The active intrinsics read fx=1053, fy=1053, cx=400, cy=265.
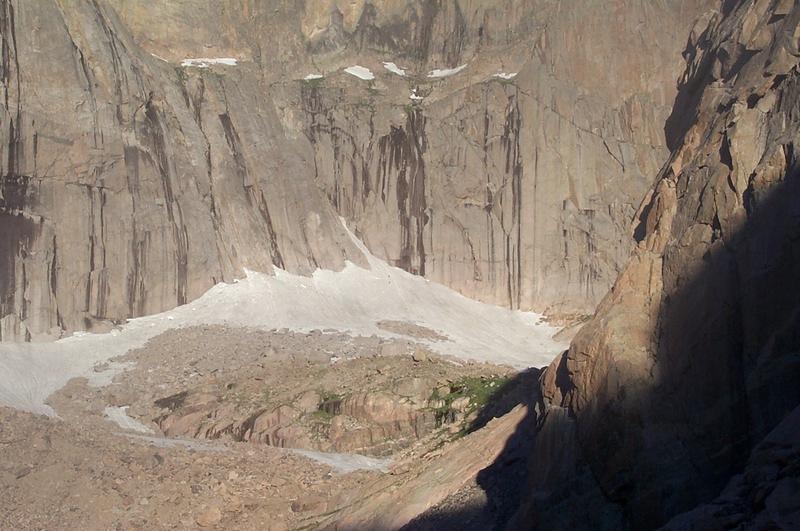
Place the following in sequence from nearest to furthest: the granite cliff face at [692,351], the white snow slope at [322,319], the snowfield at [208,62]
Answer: the granite cliff face at [692,351], the white snow slope at [322,319], the snowfield at [208,62]

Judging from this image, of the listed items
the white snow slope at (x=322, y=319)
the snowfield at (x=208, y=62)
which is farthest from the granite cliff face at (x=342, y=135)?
the white snow slope at (x=322, y=319)

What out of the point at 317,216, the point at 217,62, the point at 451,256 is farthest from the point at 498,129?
the point at 217,62

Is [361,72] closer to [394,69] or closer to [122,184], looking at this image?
[394,69]

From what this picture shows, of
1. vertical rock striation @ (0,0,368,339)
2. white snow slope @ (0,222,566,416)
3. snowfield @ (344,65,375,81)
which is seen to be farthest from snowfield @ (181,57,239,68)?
white snow slope @ (0,222,566,416)

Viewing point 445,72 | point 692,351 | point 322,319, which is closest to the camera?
point 692,351

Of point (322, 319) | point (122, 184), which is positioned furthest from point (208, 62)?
point (322, 319)

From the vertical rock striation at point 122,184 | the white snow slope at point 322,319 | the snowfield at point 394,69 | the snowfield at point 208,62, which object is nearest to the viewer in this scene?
the white snow slope at point 322,319

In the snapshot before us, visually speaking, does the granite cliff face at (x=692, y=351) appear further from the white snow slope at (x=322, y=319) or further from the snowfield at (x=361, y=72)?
the snowfield at (x=361, y=72)
